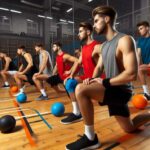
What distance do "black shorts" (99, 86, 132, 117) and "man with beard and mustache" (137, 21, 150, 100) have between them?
202cm

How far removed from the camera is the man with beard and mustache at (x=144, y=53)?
413cm

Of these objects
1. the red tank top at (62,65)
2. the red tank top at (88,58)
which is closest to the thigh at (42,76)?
the red tank top at (62,65)

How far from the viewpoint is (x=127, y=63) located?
1.98 m

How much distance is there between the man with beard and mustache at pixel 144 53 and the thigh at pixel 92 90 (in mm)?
2249

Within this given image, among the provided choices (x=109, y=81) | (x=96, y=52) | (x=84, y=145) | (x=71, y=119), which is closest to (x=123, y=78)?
(x=109, y=81)

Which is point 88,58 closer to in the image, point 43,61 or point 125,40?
point 125,40

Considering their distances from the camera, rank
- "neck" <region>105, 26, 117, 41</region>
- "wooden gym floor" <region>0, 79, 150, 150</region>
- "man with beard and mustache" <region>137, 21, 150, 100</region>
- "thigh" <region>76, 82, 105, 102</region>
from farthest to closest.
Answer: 1. "man with beard and mustache" <region>137, 21, 150, 100</region>
2. "wooden gym floor" <region>0, 79, 150, 150</region>
3. "neck" <region>105, 26, 117, 41</region>
4. "thigh" <region>76, 82, 105, 102</region>

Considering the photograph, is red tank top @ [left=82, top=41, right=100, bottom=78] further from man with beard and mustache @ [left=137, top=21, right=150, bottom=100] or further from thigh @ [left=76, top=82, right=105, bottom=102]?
thigh @ [left=76, top=82, right=105, bottom=102]

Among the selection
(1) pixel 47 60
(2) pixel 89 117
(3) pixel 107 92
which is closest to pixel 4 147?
(2) pixel 89 117

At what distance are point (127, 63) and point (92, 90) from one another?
0.40 meters

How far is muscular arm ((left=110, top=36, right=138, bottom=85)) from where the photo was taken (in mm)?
1967

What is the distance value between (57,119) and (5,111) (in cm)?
120

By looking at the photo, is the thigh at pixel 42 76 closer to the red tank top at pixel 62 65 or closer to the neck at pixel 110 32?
the red tank top at pixel 62 65

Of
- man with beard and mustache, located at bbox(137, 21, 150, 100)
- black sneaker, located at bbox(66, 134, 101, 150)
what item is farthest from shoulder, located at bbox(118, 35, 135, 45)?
man with beard and mustache, located at bbox(137, 21, 150, 100)
